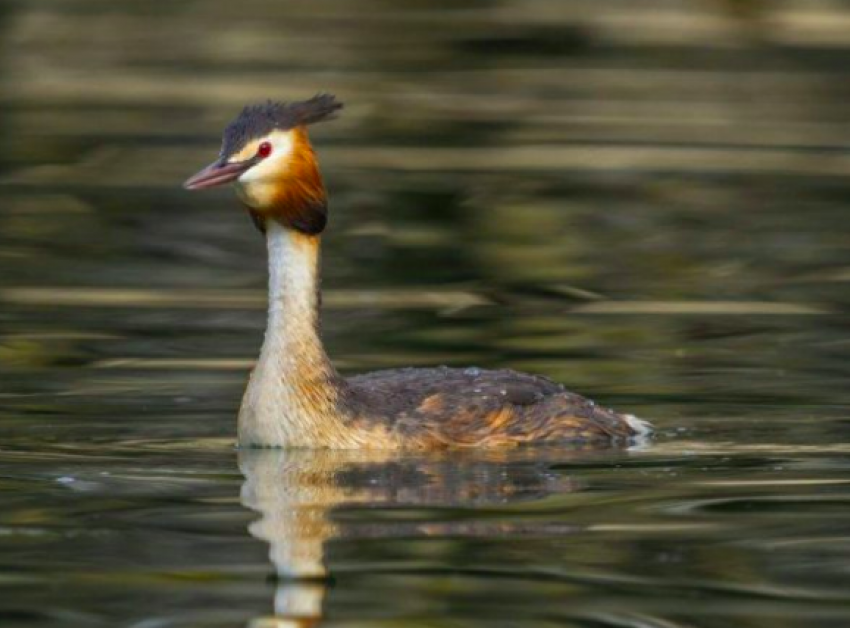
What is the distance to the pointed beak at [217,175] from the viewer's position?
11.1 metres

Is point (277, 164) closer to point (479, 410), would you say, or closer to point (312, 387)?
point (312, 387)

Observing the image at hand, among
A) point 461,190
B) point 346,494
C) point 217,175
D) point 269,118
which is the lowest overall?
point 346,494

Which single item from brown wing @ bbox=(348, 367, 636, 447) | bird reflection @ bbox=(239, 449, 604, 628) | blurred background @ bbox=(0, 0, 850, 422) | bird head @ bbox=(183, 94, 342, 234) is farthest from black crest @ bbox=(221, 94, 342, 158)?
blurred background @ bbox=(0, 0, 850, 422)

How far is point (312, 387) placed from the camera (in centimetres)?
1165

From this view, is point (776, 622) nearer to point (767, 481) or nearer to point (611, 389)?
point (767, 481)

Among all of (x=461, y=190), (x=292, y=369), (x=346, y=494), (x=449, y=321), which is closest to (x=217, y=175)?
(x=292, y=369)

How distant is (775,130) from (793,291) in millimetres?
8333

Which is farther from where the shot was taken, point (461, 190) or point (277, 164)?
point (461, 190)

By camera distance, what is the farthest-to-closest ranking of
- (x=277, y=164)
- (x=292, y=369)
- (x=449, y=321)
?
(x=449, y=321) → (x=292, y=369) → (x=277, y=164)

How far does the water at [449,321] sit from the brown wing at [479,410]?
0.56ft

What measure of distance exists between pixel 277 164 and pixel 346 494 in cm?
157

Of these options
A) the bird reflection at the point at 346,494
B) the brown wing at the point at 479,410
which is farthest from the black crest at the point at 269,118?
the bird reflection at the point at 346,494

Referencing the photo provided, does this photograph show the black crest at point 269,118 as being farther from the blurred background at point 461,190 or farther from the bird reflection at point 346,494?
the blurred background at point 461,190

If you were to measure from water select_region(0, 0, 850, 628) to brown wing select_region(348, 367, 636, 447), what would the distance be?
6.8 inches
